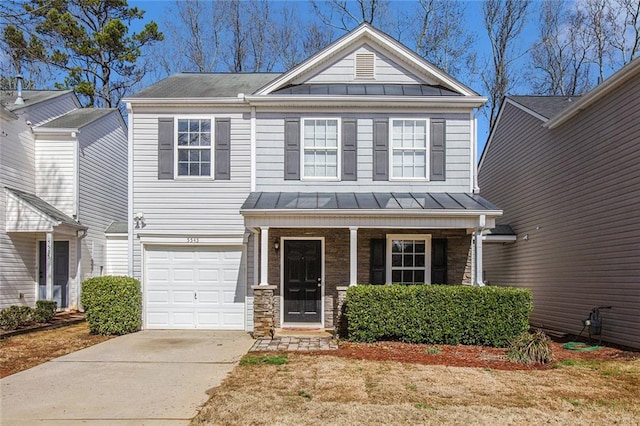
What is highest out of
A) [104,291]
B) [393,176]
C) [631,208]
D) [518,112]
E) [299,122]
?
[518,112]

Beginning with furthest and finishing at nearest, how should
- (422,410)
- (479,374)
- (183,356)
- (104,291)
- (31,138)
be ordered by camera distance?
1. (31,138)
2. (104,291)
3. (183,356)
4. (479,374)
5. (422,410)

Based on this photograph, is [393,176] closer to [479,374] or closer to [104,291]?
[479,374]

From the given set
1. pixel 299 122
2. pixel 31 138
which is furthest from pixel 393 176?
pixel 31 138

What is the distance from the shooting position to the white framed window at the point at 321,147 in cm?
1170

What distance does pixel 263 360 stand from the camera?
828cm

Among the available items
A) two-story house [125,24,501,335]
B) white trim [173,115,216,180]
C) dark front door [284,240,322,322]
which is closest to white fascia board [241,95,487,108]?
two-story house [125,24,501,335]

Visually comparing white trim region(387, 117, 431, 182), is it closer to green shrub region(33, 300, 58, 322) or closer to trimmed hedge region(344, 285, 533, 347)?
trimmed hedge region(344, 285, 533, 347)

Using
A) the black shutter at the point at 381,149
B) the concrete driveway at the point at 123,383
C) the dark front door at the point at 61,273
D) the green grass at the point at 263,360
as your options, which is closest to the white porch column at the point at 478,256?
the black shutter at the point at 381,149

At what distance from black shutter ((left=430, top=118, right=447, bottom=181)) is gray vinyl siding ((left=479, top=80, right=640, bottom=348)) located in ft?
10.8

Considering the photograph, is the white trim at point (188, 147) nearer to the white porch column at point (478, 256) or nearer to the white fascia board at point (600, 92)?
the white porch column at point (478, 256)

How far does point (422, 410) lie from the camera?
18.7 ft

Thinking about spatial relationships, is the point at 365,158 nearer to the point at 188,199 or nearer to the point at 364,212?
the point at 364,212

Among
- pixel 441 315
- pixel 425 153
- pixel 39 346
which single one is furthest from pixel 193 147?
pixel 441 315

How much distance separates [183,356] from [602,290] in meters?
8.79
